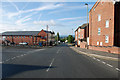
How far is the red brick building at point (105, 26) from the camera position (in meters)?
20.9

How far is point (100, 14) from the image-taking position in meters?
25.7

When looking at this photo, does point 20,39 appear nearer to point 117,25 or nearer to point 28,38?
point 28,38

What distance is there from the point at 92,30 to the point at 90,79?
80.2ft

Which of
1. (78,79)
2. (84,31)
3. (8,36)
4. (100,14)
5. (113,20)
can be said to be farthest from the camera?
(8,36)

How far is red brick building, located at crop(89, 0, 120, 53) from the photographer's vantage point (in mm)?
20859

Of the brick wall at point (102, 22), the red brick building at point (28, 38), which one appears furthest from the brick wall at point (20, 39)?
the brick wall at point (102, 22)

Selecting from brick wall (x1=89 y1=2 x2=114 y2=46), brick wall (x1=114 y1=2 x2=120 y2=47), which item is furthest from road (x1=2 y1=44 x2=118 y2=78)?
brick wall (x1=89 y1=2 x2=114 y2=46)

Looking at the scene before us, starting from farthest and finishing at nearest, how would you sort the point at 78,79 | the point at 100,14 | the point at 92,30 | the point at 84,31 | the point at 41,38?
1. the point at 41,38
2. the point at 84,31
3. the point at 92,30
4. the point at 100,14
5. the point at 78,79

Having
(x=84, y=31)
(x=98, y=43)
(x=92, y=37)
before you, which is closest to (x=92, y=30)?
(x=92, y=37)

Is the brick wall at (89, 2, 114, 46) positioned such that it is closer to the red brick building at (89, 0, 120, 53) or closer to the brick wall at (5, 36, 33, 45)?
the red brick building at (89, 0, 120, 53)

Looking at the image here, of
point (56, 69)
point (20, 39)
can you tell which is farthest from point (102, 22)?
point (20, 39)

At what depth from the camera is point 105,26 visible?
23.7 meters

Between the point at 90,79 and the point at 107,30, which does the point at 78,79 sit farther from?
the point at 107,30

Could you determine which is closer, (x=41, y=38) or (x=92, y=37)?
(x=92, y=37)
